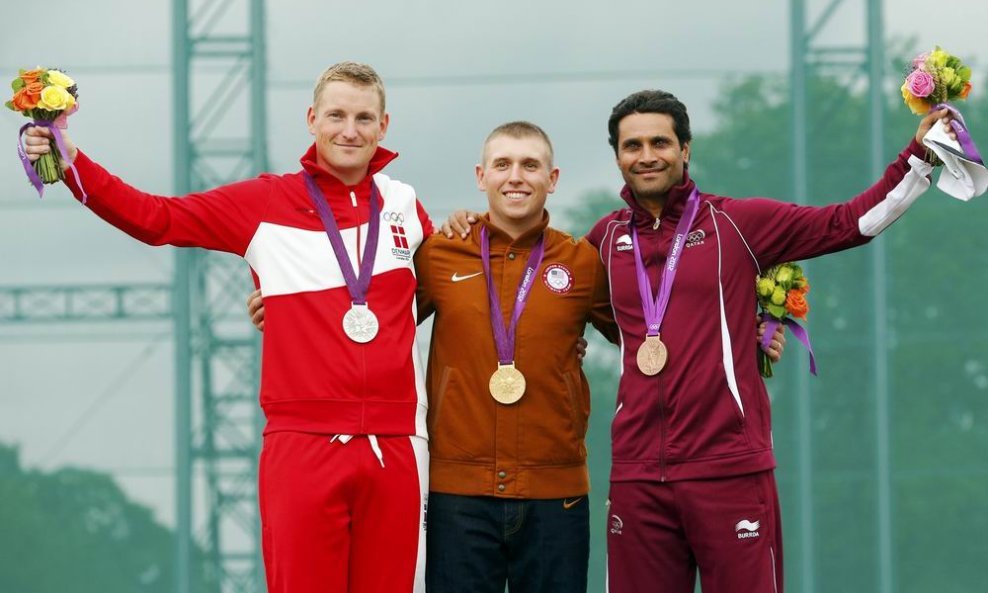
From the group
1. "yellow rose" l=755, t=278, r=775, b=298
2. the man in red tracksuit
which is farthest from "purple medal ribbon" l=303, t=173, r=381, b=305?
"yellow rose" l=755, t=278, r=775, b=298

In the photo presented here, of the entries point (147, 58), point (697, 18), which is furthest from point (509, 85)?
point (147, 58)

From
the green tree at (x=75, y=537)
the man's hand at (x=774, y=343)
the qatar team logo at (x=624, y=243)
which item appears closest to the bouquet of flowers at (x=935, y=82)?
the man's hand at (x=774, y=343)

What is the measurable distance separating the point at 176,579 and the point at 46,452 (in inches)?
35.3

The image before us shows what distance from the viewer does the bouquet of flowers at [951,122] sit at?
10.8 feet

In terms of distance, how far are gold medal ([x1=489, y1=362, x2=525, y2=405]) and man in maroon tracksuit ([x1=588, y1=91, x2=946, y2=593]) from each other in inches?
10.4

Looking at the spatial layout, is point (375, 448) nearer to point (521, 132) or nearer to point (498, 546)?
point (498, 546)

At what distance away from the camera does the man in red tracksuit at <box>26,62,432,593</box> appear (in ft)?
10.6

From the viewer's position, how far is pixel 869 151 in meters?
7.34

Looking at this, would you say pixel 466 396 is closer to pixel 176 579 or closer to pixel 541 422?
pixel 541 422

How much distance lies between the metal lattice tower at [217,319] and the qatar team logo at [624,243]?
147 inches

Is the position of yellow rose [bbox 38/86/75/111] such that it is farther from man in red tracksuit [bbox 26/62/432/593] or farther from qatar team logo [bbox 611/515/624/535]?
qatar team logo [bbox 611/515/624/535]

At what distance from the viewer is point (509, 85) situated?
754cm

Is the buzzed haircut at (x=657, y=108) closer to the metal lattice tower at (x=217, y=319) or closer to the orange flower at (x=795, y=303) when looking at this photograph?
the orange flower at (x=795, y=303)

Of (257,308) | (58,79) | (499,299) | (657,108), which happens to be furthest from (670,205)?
(58,79)
